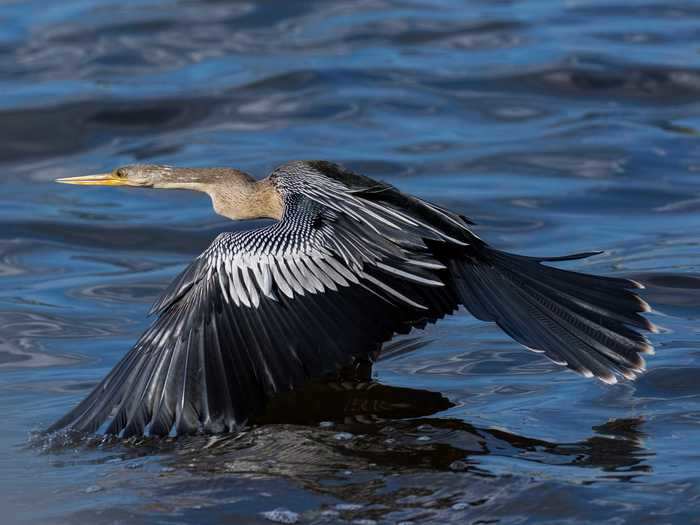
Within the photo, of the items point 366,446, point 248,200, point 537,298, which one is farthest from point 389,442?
point 248,200

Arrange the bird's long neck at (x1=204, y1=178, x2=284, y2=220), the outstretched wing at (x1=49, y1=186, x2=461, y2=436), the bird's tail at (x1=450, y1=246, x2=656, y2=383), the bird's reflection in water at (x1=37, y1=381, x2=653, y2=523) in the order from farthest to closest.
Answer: the bird's long neck at (x1=204, y1=178, x2=284, y2=220) → the bird's tail at (x1=450, y1=246, x2=656, y2=383) → the outstretched wing at (x1=49, y1=186, x2=461, y2=436) → the bird's reflection in water at (x1=37, y1=381, x2=653, y2=523)

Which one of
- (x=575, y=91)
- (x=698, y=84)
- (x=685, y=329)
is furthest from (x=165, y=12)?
(x=685, y=329)

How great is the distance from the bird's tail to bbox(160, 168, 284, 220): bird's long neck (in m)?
1.30

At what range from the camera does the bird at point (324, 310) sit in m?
5.42

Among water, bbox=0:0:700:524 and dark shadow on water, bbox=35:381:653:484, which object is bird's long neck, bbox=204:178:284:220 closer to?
water, bbox=0:0:700:524

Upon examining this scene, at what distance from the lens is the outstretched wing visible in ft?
17.7

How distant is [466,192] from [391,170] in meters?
0.80

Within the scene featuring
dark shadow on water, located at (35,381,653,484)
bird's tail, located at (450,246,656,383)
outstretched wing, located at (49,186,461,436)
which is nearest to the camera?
dark shadow on water, located at (35,381,653,484)

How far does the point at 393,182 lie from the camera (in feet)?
32.8

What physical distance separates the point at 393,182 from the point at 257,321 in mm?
4619

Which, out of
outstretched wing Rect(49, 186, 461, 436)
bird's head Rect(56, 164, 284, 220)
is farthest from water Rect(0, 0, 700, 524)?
bird's head Rect(56, 164, 284, 220)

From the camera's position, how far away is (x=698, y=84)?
477 inches

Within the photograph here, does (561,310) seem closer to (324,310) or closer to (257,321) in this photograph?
(324,310)

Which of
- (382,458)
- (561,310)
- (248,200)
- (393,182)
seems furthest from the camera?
(393,182)
